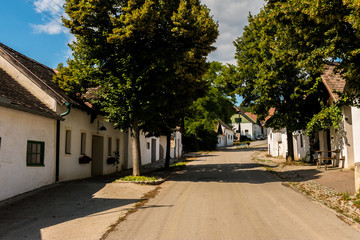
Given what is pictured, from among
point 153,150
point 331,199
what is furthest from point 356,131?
point 153,150

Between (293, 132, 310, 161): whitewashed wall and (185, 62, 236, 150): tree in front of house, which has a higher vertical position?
(185, 62, 236, 150): tree in front of house

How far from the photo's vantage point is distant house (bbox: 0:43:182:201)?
10781mm

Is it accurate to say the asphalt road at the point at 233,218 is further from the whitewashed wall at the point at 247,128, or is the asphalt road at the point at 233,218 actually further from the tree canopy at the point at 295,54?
the whitewashed wall at the point at 247,128

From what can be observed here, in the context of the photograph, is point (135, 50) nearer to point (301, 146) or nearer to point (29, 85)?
point (29, 85)

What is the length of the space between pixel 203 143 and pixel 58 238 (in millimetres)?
47203

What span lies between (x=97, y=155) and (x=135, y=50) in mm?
7665

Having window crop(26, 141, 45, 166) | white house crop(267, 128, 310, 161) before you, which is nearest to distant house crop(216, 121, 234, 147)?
white house crop(267, 128, 310, 161)

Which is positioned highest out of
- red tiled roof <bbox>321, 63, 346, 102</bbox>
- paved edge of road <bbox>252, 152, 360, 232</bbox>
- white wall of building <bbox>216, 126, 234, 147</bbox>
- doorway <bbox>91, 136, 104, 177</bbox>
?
red tiled roof <bbox>321, 63, 346, 102</bbox>

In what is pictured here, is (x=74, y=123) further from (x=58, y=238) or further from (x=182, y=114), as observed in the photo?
(x=58, y=238)

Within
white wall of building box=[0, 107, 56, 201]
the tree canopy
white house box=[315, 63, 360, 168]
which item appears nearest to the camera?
the tree canopy

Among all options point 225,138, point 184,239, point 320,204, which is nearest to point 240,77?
point 320,204

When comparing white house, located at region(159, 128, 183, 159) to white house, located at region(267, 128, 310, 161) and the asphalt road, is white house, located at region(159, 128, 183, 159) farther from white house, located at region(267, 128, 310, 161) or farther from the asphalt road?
the asphalt road

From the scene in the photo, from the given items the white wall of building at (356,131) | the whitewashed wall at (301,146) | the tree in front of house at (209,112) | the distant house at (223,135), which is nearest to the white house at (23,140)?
the white wall of building at (356,131)

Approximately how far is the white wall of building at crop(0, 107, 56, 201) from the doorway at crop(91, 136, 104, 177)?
5653 mm
